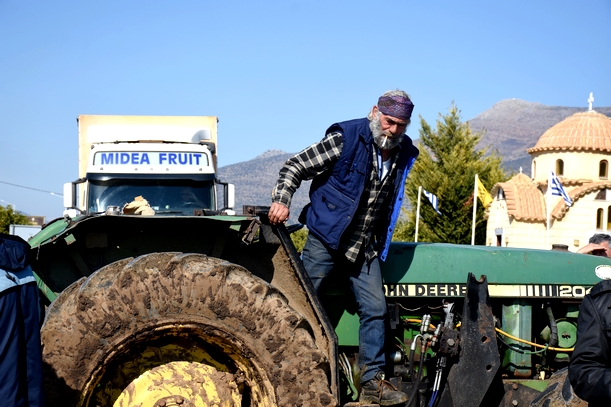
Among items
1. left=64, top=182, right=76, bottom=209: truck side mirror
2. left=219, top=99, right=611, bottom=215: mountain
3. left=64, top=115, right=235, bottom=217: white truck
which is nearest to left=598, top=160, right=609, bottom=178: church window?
left=219, top=99, right=611, bottom=215: mountain

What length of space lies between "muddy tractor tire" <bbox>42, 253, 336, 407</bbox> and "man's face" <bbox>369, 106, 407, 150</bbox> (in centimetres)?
119

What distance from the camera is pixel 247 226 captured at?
4121 millimetres

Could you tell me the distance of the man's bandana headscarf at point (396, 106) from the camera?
14.6 ft

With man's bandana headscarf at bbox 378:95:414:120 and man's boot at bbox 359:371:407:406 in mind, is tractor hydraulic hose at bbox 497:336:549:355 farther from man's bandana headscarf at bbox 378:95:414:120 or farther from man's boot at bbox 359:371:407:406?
man's bandana headscarf at bbox 378:95:414:120

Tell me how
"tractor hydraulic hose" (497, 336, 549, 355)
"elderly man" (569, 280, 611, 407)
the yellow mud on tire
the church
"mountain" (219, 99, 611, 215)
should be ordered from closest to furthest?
"elderly man" (569, 280, 611, 407), the yellow mud on tire, "tractor hydraulic hose" (497, 336, 549, 355), the church, "mountain" (219, 99, 611, 215)

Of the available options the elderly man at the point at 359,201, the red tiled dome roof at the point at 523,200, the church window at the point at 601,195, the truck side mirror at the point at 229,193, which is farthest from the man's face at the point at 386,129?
the church window at the point at 601,195

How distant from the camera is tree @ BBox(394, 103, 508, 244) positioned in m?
32.7

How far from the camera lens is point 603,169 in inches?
1416

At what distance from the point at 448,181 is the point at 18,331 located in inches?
1218

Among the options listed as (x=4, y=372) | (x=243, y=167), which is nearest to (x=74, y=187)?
(x=4, y=372)

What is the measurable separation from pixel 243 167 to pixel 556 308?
101 meters

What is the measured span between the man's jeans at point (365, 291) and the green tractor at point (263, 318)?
0.56ft

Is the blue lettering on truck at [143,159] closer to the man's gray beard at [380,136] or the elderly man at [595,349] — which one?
the man's gray beard at [380,136]

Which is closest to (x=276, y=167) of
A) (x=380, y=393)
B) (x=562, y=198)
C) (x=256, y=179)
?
(x=256, y=179)
